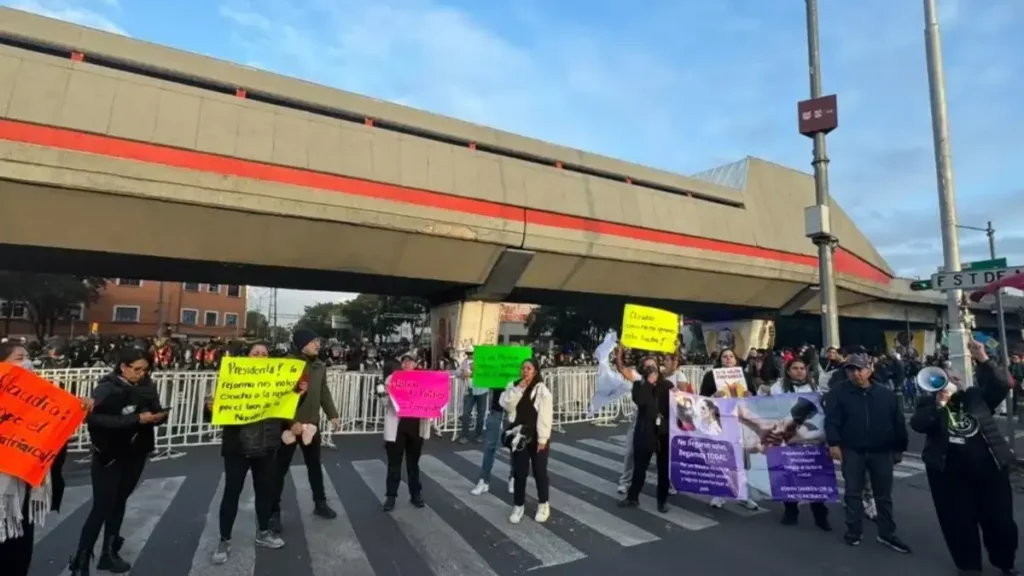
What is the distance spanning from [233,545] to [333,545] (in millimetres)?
922

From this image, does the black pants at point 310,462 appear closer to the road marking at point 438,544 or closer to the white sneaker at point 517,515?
the road marking at point 438,544

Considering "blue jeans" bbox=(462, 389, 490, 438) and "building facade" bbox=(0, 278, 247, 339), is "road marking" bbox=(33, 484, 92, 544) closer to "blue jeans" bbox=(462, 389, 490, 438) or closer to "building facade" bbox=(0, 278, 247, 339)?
"blue jeans" bbox=(462, 389, 490, 438)

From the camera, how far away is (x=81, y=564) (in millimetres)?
4469

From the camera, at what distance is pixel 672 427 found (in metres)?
6.86

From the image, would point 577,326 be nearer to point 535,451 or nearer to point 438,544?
point 535,451

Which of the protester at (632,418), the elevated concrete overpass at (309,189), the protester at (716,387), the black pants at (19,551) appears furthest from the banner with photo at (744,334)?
the black pants at (19,551)

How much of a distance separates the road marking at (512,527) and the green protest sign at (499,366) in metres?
1.52

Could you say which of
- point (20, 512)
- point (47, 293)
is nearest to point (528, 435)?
point (20, 512)

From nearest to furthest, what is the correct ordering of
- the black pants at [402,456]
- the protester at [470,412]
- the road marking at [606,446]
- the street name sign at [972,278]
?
the black pants at [402,456] < the street name sign at [972,278] < the road marking at [606,446] < the protester at [470,412]

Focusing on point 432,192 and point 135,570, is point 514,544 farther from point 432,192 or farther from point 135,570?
point 432,192

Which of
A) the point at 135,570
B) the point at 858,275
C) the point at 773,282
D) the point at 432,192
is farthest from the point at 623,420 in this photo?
the point at 858,275

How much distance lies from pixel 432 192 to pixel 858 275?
25895mm

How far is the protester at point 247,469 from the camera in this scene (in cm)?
500

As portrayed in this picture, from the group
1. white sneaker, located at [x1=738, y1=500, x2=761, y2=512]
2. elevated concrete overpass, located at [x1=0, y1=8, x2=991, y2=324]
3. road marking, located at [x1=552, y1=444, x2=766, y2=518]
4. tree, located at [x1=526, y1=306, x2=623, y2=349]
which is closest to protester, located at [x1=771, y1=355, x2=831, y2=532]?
white sneaker, located at [x1=738, y1=500, x2=761, y2=512]
